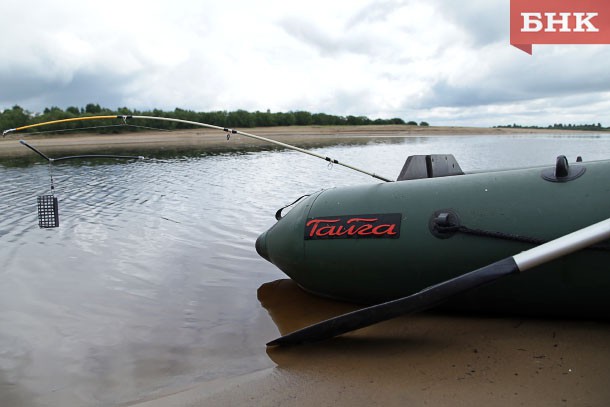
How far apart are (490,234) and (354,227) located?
95 cm

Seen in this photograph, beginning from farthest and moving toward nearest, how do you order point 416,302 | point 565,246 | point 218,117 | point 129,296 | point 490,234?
point 218,117, point 129,296, point 490,234, point 416,302, point 565,246

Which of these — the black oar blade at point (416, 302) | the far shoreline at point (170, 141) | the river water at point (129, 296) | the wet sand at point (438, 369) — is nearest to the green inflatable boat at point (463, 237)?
the wet sand at point (438, 369)

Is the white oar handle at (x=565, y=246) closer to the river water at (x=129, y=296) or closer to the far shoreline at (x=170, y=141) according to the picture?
the river water at (x=129, y=296)

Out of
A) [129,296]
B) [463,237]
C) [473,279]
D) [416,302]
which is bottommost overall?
[129,296]

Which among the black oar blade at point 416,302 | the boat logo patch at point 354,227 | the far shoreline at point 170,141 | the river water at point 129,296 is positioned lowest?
the river water at point 129,296

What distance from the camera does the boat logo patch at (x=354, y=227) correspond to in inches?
138

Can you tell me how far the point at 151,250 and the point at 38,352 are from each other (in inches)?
104

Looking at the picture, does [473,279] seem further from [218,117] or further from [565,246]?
[218,117]

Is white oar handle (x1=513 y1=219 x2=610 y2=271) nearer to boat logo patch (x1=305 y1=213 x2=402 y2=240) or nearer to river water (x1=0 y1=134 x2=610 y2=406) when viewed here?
boat logo patch (x1=305 y1=213 x2=402 y2=240)

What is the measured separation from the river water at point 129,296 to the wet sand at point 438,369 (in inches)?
13.6

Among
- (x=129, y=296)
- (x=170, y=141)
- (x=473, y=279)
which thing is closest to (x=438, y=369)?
(x=473, y=279)

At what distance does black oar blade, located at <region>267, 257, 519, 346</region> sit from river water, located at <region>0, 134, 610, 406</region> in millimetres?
485

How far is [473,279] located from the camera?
268 centimetres

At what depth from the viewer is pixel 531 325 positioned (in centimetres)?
319
